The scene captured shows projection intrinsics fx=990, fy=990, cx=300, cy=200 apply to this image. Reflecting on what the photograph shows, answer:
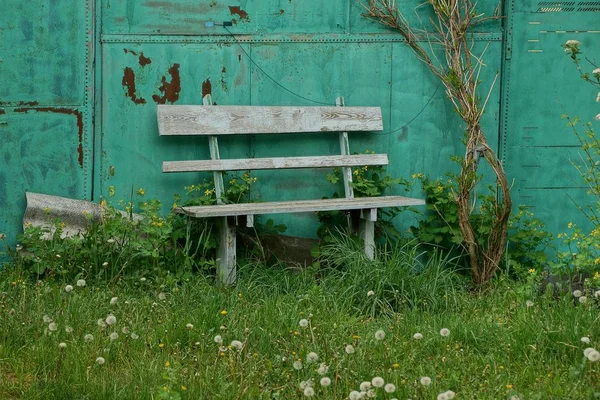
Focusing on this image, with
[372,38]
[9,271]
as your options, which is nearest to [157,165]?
[9,271]

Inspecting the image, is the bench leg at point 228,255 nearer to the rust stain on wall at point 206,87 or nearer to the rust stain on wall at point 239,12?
the rust stain on wall at point 206,87

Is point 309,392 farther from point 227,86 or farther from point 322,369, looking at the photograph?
point 227,86

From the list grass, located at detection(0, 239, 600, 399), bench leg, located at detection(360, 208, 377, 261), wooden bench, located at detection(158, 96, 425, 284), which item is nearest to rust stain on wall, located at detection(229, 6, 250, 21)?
wooden bench, located at detection(158, 96, 425, 284)

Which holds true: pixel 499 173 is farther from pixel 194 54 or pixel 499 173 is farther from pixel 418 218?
pixel 194 54

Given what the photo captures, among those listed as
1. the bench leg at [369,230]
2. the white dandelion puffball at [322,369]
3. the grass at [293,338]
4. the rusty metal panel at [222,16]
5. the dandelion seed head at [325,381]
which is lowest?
the grass at [293,338]

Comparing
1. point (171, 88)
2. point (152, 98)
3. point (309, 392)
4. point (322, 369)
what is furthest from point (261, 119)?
point (309, 392)

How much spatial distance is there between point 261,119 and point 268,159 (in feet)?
1.08

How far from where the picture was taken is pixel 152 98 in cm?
765

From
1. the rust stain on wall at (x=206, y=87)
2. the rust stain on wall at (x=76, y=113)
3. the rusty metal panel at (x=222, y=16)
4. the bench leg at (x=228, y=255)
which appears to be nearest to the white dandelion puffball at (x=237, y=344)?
the bench leg at (x=228, y=255)

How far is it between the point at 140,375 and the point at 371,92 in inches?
156

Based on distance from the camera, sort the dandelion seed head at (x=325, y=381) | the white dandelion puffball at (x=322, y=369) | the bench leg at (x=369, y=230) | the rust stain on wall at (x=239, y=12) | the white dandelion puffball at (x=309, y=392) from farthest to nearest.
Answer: the rust stain on wall at (x=239, y=12)
the bench leg at (x=369, y=230)
the white dandelion puffball at (x=322, y=369)
the dandelion seed head at (x=325, y=381)
the white dandelion puffball at (x=309, y=392)

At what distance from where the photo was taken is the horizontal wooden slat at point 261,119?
24.7 ft

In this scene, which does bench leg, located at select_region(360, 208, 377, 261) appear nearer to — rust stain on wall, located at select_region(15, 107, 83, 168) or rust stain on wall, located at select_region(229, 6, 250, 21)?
rust stain on wall, located at select_region(229, 6, 250, 21)

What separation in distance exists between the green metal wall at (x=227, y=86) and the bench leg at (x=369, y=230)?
577 mm
